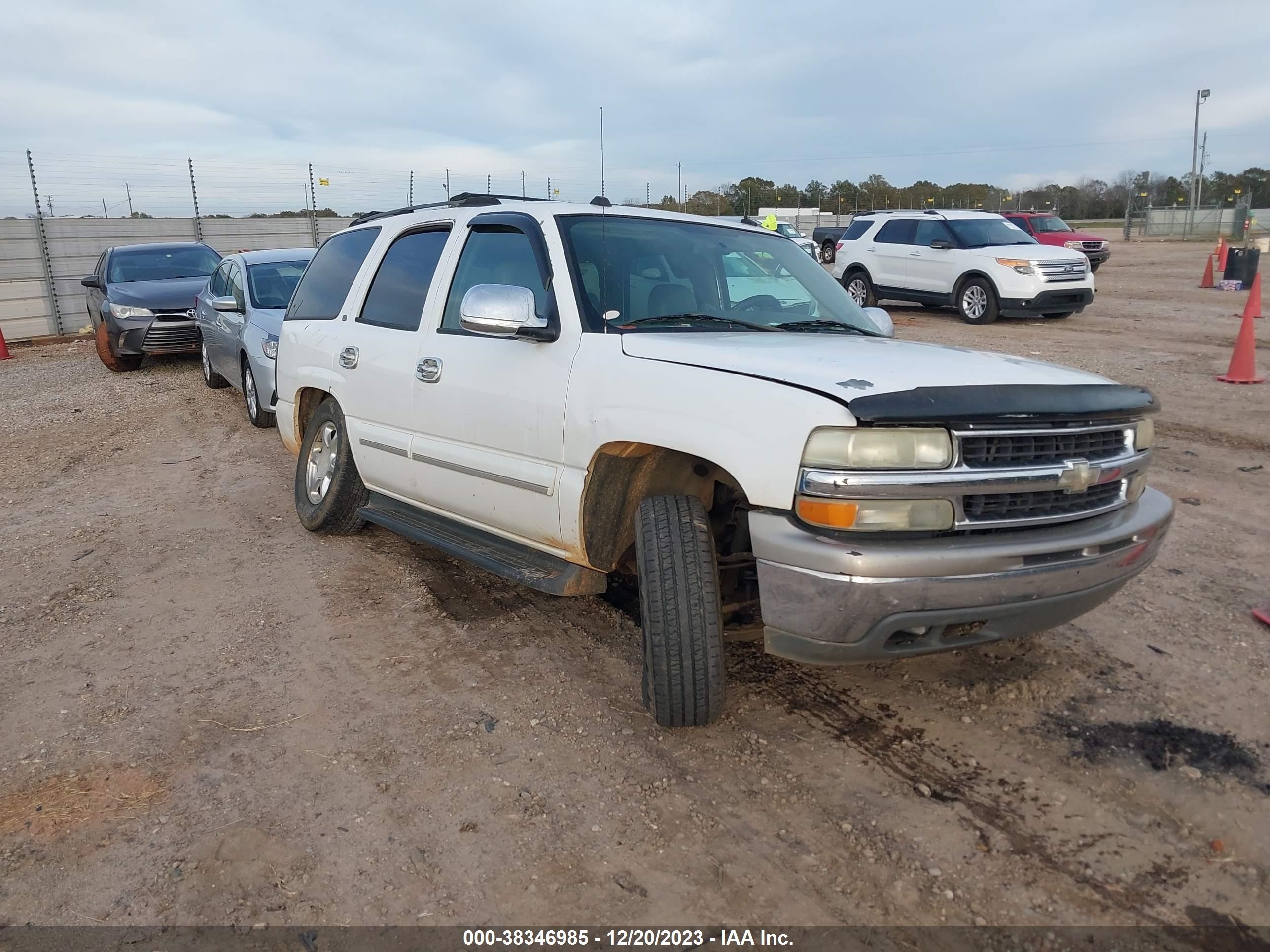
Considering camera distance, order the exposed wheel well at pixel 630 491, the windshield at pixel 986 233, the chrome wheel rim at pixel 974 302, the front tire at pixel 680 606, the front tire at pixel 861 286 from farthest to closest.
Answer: the front tire at pixel 861 286 < the windshield at pixel 986 233 < the chrome wheel rim at pixel 974 302 < the exposed wheel well at pixel 630 491 < the front tire at pixel 680 606

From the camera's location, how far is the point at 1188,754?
312 centimetres

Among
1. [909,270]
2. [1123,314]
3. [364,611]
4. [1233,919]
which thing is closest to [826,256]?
[909,270]

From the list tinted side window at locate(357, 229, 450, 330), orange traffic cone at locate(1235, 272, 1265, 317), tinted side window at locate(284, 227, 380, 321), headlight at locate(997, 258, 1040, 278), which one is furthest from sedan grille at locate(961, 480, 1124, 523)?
headlight at locate(997, 258, 1040, 278)

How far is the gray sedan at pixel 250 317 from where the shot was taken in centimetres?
848

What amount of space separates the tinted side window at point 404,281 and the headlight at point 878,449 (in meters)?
2.40

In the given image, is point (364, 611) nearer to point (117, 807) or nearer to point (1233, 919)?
point (117, 807)


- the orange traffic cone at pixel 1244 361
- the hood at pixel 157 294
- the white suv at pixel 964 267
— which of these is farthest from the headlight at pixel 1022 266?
the hood at pixel 157 294

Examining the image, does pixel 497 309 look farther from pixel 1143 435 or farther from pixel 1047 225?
pixel 1047 225

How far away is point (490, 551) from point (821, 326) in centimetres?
170

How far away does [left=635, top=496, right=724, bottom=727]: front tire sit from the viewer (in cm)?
306

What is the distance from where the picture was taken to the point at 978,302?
15180 mm

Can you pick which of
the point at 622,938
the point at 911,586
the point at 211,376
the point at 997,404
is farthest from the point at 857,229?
the point at 622,938

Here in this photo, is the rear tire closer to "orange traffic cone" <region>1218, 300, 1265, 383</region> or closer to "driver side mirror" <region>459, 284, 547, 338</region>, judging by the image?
"driver side mirror" <region>459, 284, 547, 338</region>

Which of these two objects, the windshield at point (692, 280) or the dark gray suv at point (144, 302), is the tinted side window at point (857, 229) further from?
the windshield at point (692, 280)
